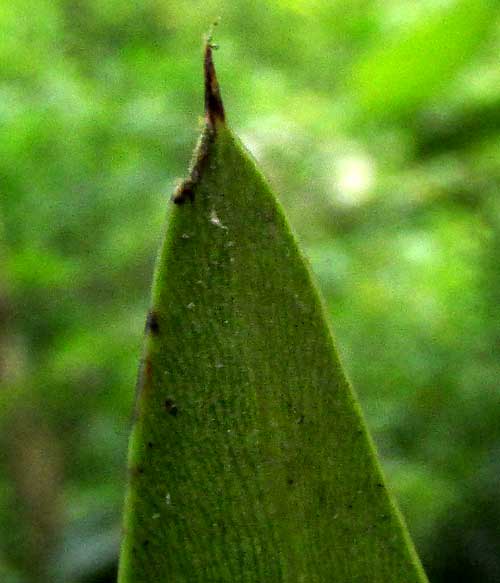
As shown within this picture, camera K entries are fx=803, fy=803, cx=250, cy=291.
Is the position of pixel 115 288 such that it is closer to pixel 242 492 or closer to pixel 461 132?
pixel 461 132

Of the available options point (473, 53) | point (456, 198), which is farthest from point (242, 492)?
point (456, 198)

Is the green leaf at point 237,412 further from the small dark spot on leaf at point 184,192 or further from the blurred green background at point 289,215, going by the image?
the blurred green background at point 289,215

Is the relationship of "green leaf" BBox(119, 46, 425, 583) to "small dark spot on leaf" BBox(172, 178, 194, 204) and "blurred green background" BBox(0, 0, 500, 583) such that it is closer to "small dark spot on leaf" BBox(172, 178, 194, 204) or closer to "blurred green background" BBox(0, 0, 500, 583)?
"small dark spot on leaf" BBox(172, 178, 194, 204)

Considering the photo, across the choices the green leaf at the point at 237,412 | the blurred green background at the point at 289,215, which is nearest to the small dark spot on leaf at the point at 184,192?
the green leaf at the point at 237,412

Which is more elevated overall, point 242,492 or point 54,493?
point 54,493

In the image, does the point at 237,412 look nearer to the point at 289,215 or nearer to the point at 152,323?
the point at 152,323

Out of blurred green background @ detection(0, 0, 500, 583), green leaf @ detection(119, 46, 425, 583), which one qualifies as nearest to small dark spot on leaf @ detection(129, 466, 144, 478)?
green leaf @ detection(119, 46, 425, 583)
